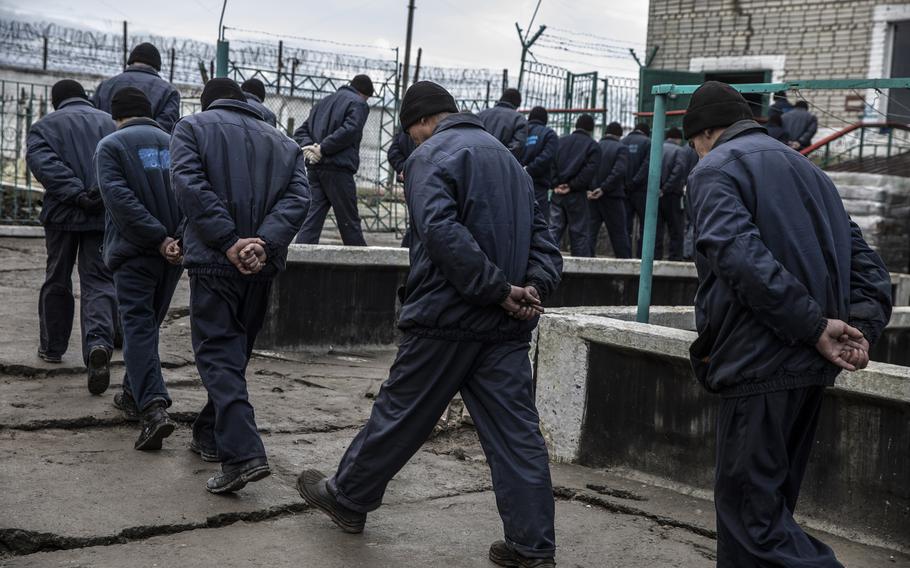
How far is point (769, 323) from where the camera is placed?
10.6 feet

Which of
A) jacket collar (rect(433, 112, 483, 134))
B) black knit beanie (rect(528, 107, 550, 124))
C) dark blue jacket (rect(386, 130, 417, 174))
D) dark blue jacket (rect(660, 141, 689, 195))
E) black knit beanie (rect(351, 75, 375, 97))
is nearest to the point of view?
jacket collar (rect(433, 112, 483, 134))

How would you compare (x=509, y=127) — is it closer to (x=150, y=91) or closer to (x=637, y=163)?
(x=637, y=163)

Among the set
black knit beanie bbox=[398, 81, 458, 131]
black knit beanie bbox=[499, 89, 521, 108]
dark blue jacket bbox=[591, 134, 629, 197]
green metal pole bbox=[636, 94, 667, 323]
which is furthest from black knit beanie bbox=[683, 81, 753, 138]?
dark blue jacket bbox=[591, 134, 629, 197]

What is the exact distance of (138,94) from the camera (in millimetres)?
5598

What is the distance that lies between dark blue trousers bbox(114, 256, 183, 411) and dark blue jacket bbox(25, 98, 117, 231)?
1.28 metres

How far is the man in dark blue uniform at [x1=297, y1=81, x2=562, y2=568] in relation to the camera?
3.79 m

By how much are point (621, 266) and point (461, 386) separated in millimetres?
4803

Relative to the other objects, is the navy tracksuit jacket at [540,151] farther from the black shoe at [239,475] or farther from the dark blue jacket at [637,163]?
the black shoe at [239,475]

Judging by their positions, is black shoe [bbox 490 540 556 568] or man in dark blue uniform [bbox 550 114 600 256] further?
man in dark blue uniform [bbox 550 114 600 256]

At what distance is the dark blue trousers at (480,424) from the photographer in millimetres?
3812

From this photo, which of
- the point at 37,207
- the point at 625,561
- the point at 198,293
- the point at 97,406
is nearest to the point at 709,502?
the point at 625,561

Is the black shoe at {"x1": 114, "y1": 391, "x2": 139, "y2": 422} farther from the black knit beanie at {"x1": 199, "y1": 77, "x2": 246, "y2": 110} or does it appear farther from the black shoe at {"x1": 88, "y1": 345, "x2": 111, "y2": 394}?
the black knit beanie at {"x1": 199, "y1": 77, "x2": 246, "y2": 110}

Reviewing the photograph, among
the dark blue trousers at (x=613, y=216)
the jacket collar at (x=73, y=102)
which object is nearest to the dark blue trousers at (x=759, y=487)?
the jacket collar at (x=73, y=102)

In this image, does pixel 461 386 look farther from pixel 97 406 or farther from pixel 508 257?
pixel 97 406
